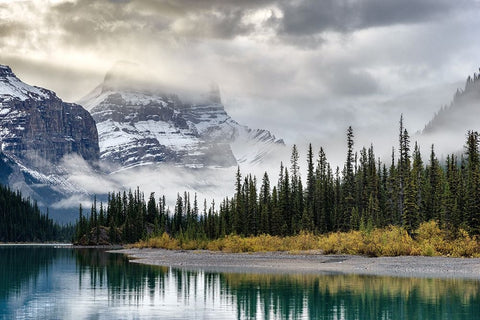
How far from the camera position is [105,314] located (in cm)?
4278

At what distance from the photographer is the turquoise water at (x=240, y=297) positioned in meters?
42.6

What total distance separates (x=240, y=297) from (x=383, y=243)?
141 feet

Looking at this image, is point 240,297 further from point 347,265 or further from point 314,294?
point 347,265

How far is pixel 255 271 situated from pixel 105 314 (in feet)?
113

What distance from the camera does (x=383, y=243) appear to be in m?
89.5

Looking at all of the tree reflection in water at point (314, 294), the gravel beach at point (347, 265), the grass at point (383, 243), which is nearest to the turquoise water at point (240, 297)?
the tree reflection in water at point (314, 294)

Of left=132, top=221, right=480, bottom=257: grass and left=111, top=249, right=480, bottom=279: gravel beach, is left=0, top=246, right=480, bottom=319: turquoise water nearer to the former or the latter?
left=111, top=249, right=480, bottom=279: gravel beach

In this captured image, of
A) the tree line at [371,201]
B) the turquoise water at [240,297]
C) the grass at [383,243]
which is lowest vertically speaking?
the turquoise water at [240,297]

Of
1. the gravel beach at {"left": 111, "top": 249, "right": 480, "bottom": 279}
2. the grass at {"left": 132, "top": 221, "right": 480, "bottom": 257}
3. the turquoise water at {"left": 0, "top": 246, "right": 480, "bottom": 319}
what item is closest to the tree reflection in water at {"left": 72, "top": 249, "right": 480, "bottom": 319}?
the turquoise water at {"left": 0, "top": 246, "right": 480, "bottom": 319}

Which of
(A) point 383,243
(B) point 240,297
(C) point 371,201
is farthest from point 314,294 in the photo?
(C) point 371,201

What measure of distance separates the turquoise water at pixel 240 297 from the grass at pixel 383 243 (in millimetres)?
22157

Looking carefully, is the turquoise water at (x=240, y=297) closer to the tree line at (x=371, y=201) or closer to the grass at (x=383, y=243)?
the grass at (x=383, y=243)

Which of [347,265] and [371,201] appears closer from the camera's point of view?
[347,265]

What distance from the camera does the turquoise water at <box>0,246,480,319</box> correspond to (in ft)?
140
